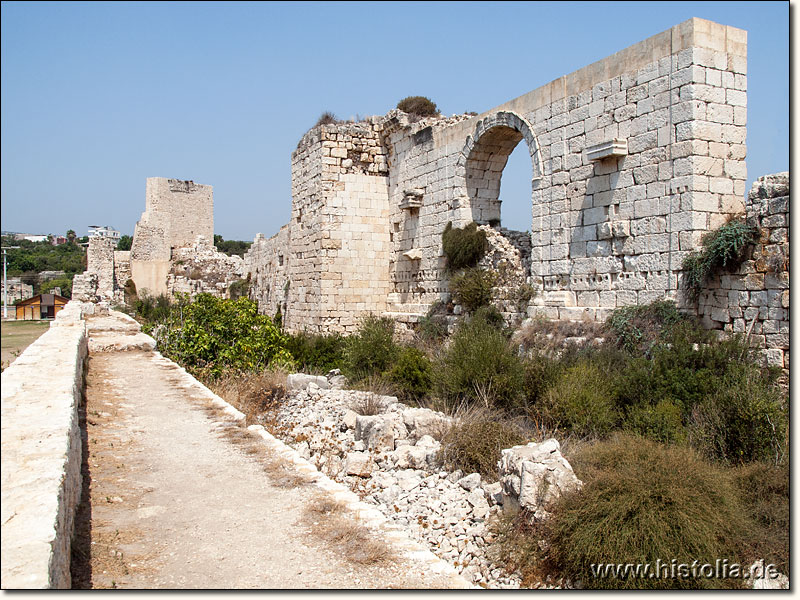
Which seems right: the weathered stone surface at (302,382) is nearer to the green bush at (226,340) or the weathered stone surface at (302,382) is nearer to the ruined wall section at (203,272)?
the green bush at (226,340)

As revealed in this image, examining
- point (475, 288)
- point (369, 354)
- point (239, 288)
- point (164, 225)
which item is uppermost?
point (164, 225)

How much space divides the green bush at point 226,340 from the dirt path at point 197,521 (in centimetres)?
412

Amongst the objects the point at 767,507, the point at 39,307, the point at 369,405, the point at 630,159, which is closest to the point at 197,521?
the point at 767,507

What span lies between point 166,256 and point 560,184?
24289 millimetres

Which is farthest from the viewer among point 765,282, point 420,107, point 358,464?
point 420,107

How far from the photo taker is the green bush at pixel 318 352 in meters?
11.8

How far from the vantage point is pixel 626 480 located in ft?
13.6

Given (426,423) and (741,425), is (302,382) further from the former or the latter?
(741,425)

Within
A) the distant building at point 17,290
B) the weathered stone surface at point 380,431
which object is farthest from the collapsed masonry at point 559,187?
the distant building at point 17,290

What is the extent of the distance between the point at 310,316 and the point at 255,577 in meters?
11.5

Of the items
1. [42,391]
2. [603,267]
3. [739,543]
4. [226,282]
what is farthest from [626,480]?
[226,282]

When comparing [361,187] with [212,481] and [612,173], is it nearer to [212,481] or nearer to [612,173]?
[612,173]

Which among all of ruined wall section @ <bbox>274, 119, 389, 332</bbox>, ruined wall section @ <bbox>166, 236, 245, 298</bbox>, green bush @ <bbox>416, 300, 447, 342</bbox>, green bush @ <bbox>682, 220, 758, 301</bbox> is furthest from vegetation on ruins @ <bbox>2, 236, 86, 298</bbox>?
green bush @ <bbox>682, 220, 758, 301</bbox>

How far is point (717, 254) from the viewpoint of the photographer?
7.38 metres
